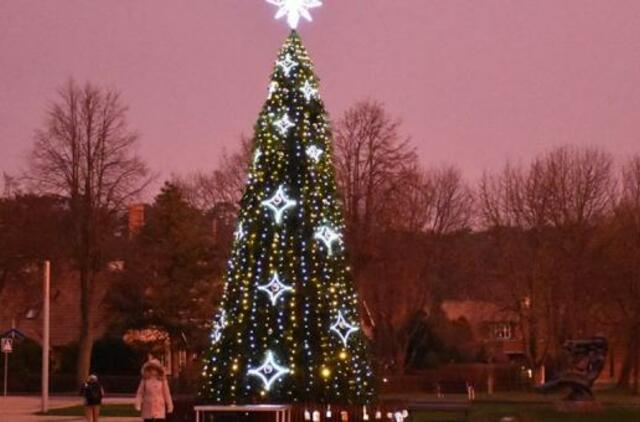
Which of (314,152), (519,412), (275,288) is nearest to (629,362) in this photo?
(519,412)

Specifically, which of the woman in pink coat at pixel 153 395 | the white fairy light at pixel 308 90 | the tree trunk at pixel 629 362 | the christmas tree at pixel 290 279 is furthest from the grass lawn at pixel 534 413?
the woman in pink coat at pixel 153 395

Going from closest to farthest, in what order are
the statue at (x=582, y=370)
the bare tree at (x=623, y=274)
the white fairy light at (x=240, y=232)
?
the white fairy light at (x=240, y=232) → the statue at (x=582, y=370) → the bare tree at (x=623, y=274)

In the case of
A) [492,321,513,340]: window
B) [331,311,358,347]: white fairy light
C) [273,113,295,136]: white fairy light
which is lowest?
[331,311,358,347]: white fairy light

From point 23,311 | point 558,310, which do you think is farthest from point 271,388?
point 23,311

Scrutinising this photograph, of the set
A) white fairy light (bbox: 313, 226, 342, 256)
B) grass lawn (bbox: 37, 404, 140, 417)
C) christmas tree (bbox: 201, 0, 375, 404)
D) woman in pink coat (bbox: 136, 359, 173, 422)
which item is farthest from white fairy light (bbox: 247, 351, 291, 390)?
grass lawn (bbox: 37, 404, 140, 417)

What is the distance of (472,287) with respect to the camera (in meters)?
72.2

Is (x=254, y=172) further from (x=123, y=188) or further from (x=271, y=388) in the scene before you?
(x=123, y=188)

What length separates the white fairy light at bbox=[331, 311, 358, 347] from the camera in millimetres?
25188

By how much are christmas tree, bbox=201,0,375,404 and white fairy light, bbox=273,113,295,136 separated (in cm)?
2

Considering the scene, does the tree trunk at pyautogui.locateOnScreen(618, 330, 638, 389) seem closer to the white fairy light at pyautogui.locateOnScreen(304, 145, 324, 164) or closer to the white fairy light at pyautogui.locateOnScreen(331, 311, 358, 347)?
the white fairy light at pyautogui.locateOnScreen(331, 311, 358, 347)

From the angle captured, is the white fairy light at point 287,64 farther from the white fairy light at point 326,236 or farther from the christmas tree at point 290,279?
the white fairy light at point 326,236

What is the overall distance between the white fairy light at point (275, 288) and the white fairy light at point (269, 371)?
116 cm

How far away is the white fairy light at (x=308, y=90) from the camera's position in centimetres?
2588

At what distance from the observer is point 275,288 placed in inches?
984
